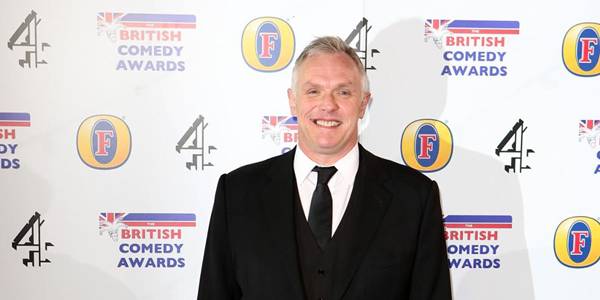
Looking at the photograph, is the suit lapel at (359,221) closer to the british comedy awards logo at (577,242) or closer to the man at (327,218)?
the man at (327,218)

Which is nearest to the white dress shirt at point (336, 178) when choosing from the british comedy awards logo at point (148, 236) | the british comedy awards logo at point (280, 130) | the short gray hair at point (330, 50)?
the short gray hair at point (330, 50)

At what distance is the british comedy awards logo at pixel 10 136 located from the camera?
2.42m

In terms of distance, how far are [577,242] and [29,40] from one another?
2.42 meters

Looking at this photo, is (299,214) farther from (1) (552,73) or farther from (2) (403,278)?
(1) (552,73)

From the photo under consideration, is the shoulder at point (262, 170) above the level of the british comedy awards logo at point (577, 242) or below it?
above

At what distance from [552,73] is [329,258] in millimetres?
1448

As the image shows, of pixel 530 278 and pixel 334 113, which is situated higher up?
pixel 334 113

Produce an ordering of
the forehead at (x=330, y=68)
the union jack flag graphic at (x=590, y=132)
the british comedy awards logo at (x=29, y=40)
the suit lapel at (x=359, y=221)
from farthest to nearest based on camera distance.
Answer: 1. the union jack flag graphic at (x=590, y=132)
2. the british comedy awards logo at (x=29, y=40)
3. the forehead at (x=330, y=68)
4. the suit lapel at (x=359, y=221)

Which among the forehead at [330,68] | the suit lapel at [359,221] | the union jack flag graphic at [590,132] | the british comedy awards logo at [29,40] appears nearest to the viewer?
the suit lapel at [359,221]

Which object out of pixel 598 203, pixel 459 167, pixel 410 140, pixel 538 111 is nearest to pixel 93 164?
pixel 410 140

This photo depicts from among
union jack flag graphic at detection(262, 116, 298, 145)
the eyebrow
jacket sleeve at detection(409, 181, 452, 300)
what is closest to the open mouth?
the eyebrow

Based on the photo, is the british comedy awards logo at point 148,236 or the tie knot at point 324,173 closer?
the tie knot at point 324,173

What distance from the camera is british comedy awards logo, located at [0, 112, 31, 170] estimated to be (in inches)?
95.3

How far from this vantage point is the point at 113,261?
97.2 inches
